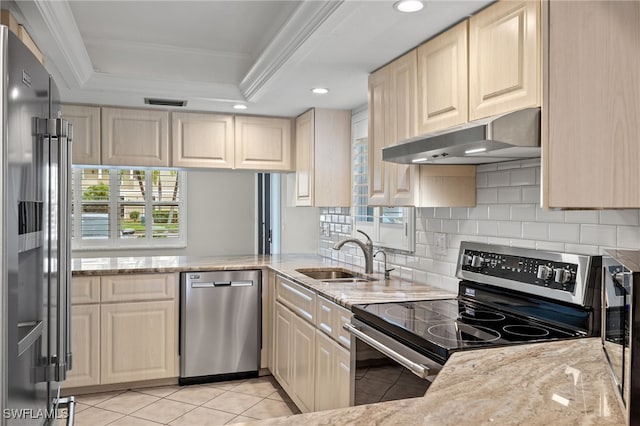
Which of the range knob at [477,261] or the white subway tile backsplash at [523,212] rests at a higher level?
the white subway tile backsplash at [523,212]

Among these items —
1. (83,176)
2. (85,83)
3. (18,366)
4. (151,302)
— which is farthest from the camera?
(83,176)

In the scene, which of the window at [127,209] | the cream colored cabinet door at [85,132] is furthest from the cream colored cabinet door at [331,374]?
the window at [127,209]

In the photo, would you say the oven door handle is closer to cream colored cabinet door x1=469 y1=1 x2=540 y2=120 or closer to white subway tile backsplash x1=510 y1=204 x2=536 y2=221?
white subway tile backsplash x1=510 y1=204 x2=536 y2=221

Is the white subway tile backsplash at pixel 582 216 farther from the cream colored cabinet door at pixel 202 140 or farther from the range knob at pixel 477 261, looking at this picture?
the cream colored cabinet door at pixel 202 140

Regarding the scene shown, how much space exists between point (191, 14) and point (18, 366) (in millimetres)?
2130

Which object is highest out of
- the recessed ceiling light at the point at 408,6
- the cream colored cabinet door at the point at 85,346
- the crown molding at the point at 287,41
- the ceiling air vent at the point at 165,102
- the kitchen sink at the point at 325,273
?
the crown molding at the point at 287,41

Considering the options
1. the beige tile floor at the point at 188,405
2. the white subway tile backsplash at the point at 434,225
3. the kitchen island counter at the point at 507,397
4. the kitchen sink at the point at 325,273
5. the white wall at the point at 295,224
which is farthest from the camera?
the white wall at the point at 295,224

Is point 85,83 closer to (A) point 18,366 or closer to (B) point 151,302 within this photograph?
(B) point 151,302

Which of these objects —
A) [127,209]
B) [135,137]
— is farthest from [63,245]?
[127,209]

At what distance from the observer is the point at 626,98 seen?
1.37m

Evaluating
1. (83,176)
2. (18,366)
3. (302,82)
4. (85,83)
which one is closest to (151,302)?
(85,83)

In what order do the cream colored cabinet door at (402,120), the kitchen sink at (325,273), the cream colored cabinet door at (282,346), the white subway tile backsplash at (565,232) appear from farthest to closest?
the kitchen sink at (325,273) < the cream colored cabinet door at (282,346) < the cream colored cabinet door at (402,120) < the white subway tile backsplash at (565,232)

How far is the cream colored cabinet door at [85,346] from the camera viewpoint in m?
3.49

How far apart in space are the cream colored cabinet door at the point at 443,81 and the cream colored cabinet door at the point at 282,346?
170 cm
